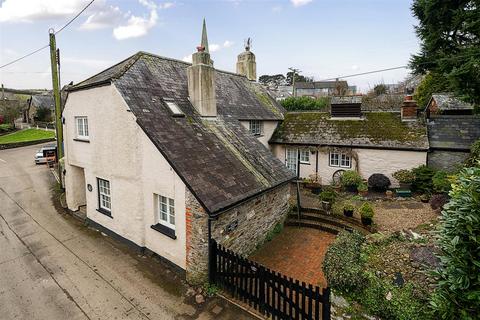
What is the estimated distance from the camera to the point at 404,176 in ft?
52.6

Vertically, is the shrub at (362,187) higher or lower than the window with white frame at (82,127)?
lower

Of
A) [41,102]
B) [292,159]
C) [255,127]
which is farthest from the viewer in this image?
[41,102]

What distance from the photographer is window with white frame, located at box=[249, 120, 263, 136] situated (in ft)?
60.9

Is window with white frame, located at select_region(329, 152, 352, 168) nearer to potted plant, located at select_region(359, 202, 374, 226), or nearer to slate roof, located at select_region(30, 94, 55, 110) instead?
potted plant, located at select_region(359, 202, 374, 226)

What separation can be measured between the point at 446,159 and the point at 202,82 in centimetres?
1518

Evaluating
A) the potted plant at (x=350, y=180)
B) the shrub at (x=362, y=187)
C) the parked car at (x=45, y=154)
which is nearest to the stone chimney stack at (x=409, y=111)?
the potted plant at (x=350, y=180)

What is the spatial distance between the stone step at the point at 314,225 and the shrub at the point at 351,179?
5.04 m

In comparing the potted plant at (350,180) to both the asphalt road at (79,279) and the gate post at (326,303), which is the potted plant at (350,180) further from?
the asphalt road at (79,279)

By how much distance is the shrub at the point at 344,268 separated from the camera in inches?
280

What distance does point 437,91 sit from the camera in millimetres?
30453

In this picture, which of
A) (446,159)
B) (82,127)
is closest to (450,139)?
(446,159)

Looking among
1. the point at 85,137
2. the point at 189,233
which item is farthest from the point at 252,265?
the point at 85,137

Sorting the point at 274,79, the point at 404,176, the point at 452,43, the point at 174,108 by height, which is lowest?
the point at 404,176

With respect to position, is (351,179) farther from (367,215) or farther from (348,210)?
(367,215)
